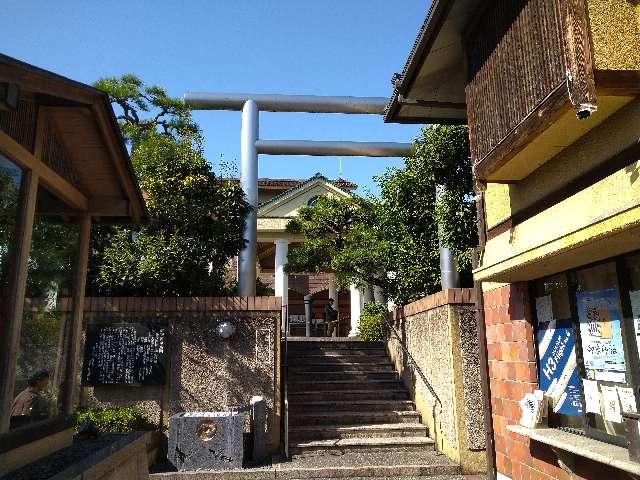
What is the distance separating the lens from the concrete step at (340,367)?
451 inches

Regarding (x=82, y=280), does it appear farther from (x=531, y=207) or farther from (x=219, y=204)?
(x=219, y=204)

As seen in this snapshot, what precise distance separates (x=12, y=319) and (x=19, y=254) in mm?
448

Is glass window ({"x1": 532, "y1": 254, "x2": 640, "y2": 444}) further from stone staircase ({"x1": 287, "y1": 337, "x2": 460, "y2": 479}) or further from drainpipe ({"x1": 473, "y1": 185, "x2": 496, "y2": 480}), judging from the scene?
stone staircase ({"x1": 287, "y1": 337, "x2": 460, "y2": 479})

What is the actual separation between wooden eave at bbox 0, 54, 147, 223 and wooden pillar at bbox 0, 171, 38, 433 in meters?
0.30

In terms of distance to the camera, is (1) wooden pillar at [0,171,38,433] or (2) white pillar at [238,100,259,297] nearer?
(1) wooden pillar at [0,171,38,433]

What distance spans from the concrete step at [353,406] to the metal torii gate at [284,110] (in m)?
5.24

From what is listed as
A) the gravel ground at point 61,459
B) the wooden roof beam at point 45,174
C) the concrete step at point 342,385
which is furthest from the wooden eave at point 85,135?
the concrete step at point 342,385

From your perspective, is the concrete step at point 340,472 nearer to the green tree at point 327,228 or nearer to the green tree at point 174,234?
the green tree at point 174,234

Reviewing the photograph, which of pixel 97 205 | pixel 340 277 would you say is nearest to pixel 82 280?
pixel 97 205

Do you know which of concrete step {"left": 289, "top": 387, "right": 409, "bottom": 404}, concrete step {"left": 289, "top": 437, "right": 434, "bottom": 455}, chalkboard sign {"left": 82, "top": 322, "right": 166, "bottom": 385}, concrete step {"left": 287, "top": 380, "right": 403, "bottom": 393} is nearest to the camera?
concrete step {"left": 289, "top": 437, "right": 434, "bottom": 455}

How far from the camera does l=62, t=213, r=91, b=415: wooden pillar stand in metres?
4.45

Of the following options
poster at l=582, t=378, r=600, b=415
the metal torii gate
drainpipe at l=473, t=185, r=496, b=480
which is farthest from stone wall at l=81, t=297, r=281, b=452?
poster at l=582, t=378, r=600, b=415

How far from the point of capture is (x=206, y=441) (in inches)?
322

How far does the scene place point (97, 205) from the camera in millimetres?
5051
